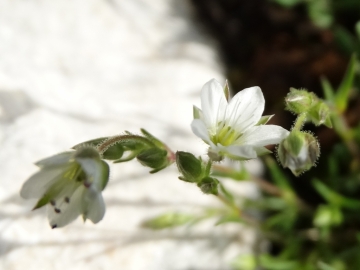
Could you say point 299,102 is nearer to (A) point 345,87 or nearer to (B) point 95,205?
(A) point 345,87

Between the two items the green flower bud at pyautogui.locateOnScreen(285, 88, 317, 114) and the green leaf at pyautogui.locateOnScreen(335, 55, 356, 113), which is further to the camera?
the green leaf at pyautogui.locateOnScreen(335, 55, 356, 113)

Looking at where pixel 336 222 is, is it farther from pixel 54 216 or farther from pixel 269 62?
pixel 54 216

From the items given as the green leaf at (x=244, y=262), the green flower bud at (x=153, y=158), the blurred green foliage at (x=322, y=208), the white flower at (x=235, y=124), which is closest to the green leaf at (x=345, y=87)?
the blurred green foliage at (x=322, y=208)

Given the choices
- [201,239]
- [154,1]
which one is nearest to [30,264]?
[201,239]

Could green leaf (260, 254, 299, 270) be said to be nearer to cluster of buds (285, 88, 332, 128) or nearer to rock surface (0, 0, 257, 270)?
rock surface (0, 0, 257, 270)

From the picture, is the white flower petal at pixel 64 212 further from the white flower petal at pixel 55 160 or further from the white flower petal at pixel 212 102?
the white flower petal at pixel 212 102

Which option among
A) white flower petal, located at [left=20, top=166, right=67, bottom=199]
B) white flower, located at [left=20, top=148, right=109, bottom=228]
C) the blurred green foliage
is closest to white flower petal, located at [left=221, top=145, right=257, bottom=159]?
white flower, located at [left=20, top=148, right=109, bottom=228]

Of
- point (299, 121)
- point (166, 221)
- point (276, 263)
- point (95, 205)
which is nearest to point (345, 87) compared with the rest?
point (299, 121)
